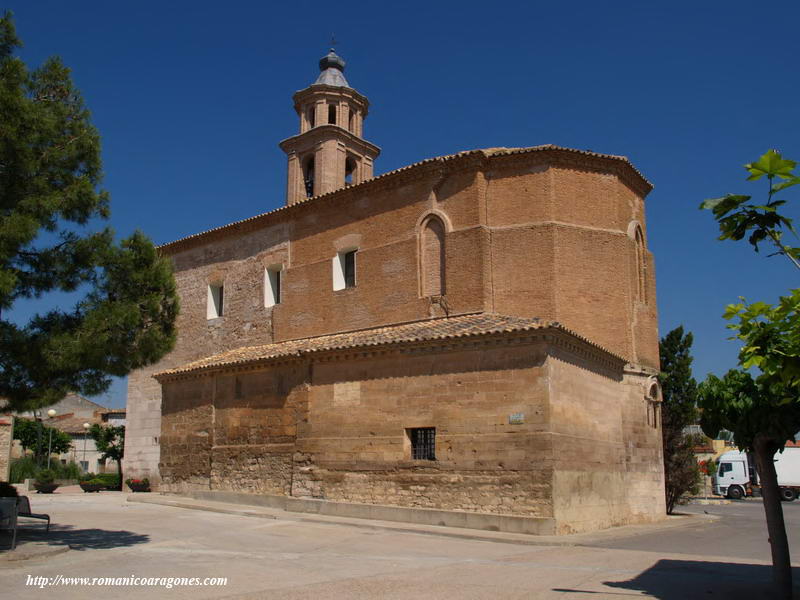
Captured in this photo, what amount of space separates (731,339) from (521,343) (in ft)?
29.9

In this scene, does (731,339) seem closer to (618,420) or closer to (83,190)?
(83,190)

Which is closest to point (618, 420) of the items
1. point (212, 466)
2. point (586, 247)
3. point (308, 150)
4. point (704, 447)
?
point (586, 247)

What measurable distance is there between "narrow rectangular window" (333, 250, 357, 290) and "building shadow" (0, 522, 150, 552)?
10.3 meters

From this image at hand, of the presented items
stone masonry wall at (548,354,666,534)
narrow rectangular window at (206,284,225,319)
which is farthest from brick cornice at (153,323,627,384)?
narrow rectangular window at (206,284,225,319)

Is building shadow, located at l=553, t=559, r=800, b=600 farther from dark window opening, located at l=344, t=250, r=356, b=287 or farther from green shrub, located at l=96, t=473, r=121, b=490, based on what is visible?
green shrub, located at l=96, t=473, r=121, b=490

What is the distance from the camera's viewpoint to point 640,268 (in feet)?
67.3

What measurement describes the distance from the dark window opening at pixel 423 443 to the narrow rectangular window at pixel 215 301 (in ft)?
39.2

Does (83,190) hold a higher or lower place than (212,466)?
higher

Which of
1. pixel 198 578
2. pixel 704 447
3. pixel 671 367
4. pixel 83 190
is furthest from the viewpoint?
pixel 704 447

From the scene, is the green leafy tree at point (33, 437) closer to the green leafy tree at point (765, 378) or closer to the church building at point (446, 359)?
the church building at point (446, 359)

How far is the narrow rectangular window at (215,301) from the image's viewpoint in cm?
2625

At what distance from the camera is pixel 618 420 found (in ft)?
60.4

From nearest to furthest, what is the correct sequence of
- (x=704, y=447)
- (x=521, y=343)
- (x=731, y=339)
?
(x=731, y=339) → (x=521, y=343) → (x=704, y=447)

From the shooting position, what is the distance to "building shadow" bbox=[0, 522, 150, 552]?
1184cm
